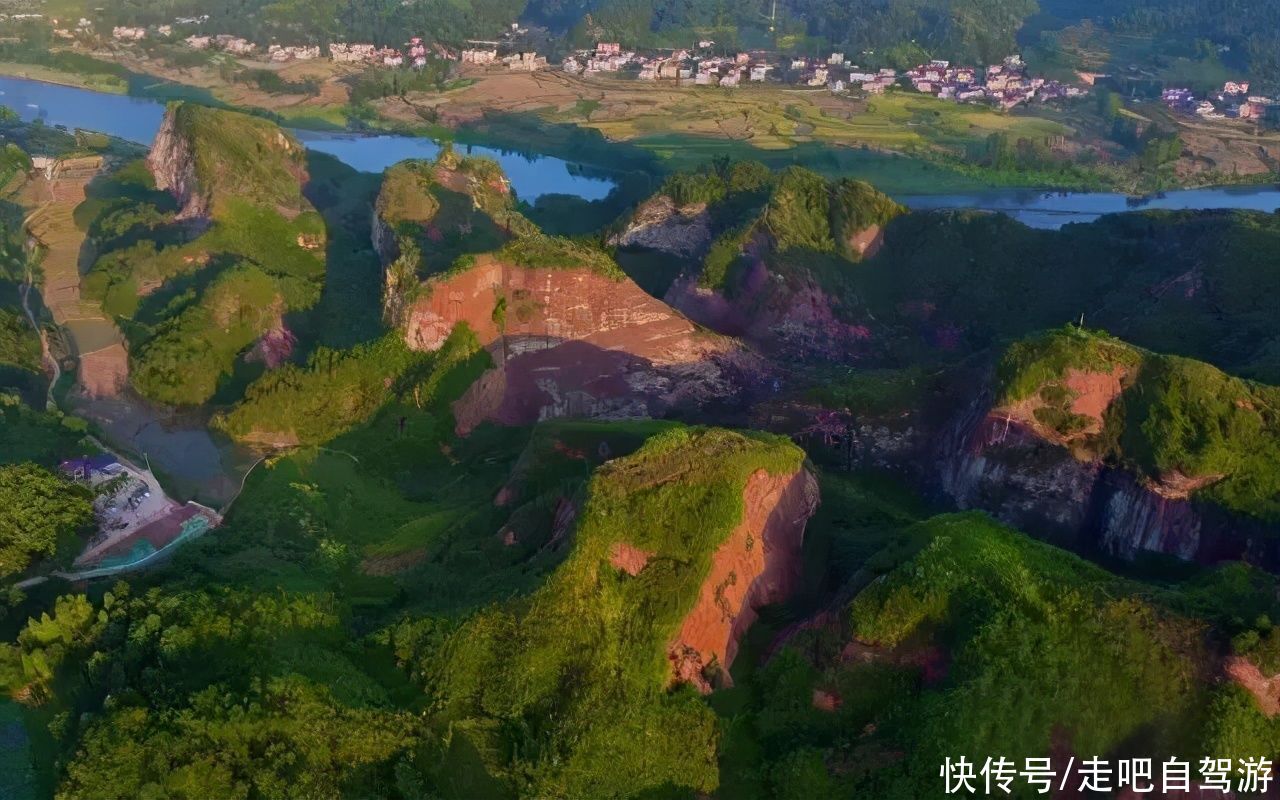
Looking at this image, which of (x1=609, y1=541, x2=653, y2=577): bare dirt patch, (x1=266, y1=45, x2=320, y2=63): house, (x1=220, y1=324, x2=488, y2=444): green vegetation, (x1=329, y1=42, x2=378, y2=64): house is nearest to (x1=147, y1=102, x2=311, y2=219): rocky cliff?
(x1=220, y1=324, x2=488, y2=444): green vegetation

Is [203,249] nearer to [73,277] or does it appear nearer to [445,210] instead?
[73,277]

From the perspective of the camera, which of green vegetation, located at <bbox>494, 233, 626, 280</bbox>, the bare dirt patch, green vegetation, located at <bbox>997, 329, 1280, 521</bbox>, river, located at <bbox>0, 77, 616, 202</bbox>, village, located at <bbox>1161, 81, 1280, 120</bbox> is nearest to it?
the bare dirt patch

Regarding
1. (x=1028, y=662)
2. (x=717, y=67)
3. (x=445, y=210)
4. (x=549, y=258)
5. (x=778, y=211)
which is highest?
(x=549, y=258)

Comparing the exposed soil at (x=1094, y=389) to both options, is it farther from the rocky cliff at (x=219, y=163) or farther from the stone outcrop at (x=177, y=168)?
the stone outcrop at (x=177, y=168)

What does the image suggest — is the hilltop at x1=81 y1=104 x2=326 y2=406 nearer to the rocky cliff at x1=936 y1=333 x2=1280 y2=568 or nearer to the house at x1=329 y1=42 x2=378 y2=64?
the rocky cliff at x1=936 y1=333 x2=1280 y2=568

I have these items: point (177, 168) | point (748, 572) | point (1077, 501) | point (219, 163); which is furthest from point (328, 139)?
point (748, 572)

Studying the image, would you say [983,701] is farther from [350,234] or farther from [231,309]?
[350,234]

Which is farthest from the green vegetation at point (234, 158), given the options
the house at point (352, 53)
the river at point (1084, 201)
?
the house at point (352, 53)
